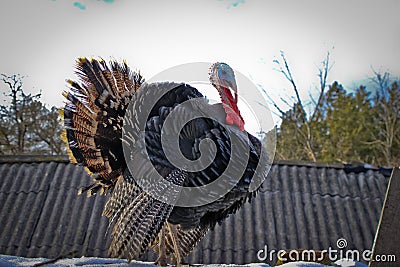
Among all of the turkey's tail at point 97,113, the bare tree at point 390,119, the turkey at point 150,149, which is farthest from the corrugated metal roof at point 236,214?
the bare tree at point 390,119

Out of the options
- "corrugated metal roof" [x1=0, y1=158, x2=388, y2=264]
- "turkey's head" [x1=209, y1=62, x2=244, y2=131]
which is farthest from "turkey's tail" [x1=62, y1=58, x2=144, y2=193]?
"corrugated metal roof" [x1=0, y1=158, x2=388, y2=264]

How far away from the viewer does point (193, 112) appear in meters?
3.45

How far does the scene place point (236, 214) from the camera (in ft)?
24.3

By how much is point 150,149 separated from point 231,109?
2.90 ft

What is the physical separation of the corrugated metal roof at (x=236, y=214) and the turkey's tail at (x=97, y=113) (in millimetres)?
3781

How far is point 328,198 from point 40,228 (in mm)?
5699

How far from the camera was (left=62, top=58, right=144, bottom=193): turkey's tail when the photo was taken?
3.51m

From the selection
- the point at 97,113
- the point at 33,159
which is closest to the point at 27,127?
the point at 33,159

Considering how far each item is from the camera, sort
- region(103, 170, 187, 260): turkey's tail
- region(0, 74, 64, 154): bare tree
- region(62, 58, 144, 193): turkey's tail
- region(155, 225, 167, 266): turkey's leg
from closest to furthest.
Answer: region(103, 170, 187, 260): turkey's tail → region(155, 225, 167, 266): turkey's leg → region(62, 58, 144, 193): turkey's tail → region(0, 74, 64, 154): bare tree

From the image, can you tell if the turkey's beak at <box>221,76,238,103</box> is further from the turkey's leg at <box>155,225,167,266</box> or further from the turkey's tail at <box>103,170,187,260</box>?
the turkey's leg at <box>155,225,167,266</box>

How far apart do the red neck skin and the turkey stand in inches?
0.5

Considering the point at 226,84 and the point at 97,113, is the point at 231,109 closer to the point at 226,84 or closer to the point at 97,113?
the point at 226,84

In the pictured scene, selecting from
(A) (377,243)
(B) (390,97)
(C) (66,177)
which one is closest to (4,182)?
(C) (66,177)

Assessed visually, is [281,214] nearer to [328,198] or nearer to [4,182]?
[328,198]
